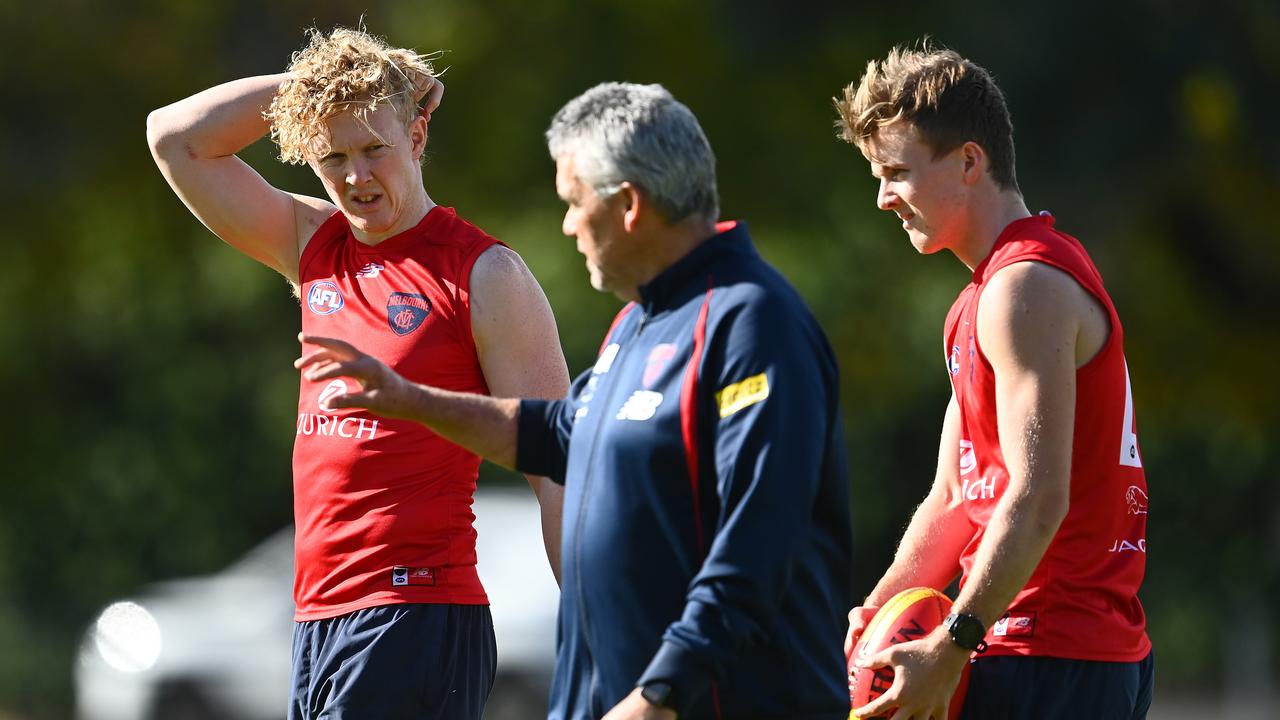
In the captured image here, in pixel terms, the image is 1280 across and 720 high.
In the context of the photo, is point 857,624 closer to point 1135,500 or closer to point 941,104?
point 1135,500

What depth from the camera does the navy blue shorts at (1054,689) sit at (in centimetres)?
387

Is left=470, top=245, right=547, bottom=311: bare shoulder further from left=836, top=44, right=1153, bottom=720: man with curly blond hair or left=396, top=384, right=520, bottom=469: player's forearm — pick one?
left=836, top=44, right=1153, bottom=720: man with curly blond hair

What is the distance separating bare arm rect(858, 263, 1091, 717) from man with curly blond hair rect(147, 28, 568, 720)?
120cm

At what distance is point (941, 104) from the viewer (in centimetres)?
405

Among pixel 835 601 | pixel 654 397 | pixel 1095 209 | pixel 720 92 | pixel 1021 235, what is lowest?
pixel 835 601

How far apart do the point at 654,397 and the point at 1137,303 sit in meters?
12.1

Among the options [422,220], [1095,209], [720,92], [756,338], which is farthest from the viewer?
[720,92]

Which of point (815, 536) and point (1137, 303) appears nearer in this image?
point (815, 536)

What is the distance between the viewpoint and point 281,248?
4.95 meters

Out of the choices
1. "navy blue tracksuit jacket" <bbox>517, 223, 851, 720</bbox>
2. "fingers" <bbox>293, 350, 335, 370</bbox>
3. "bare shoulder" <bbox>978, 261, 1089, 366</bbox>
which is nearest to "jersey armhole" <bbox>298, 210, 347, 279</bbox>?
"fingers" <bbox>293, 350, 335, 370</bbox>

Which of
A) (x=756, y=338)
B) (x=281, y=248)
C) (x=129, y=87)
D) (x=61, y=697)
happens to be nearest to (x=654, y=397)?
(x=756, y=338)

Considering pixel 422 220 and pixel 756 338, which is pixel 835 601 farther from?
pixel 422 220

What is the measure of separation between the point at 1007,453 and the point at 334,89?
208 cm

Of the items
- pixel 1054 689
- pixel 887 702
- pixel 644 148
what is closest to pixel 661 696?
pixel 887 702
